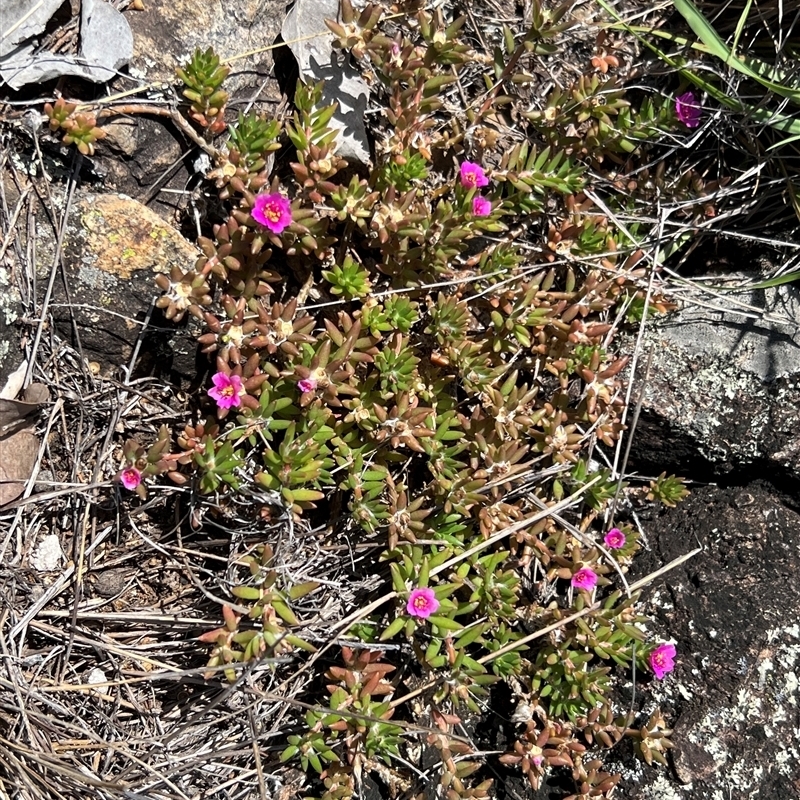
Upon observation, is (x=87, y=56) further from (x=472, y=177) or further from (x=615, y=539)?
(x=615, y=539)

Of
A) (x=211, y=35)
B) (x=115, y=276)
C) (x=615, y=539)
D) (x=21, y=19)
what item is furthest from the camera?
(x=615, y=539)

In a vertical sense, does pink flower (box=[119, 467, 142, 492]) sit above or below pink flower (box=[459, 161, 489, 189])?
below

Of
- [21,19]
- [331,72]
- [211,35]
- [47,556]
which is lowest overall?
[47,556]

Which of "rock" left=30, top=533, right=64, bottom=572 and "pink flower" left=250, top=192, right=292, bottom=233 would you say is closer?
"pink flower" left=250, top=192, right=292, bottom=233

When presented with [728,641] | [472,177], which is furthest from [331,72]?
[728,641]

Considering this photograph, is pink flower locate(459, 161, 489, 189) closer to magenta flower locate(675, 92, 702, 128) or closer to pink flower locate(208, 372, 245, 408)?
magenta flower locate(675, 92, 702, 128)

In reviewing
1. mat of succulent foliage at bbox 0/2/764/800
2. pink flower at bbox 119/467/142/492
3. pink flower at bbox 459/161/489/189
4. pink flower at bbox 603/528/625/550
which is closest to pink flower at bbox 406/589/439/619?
mat of succulent foliage at bbox 0/2/764/800

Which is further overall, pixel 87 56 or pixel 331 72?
pixel 331 72

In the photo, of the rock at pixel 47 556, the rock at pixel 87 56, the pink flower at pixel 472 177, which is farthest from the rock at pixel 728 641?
the rock at pixel 87 56
